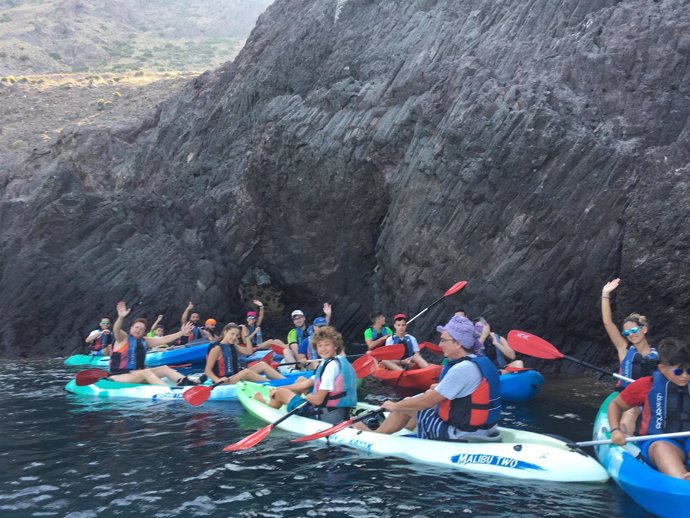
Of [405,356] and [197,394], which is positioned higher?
[405,356]

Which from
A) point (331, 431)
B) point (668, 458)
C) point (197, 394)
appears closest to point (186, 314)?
point (197, 394)

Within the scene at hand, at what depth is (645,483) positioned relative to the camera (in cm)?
585

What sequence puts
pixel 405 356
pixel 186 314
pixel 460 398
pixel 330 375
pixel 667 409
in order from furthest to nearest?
pixel 186 314, pixel 405 356, pixel 330 375, pixel 460 398, pixel 667 409

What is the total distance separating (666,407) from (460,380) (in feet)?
5.78

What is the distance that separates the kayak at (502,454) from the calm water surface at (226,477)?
0.11 m

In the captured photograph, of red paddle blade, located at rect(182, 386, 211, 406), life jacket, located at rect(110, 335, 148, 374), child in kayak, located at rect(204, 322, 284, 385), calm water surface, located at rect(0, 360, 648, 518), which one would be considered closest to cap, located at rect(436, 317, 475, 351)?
calm water surface, located at rect(0, 360, 648, 518)

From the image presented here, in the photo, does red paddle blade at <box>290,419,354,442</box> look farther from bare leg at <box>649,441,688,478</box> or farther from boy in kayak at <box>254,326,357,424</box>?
bare leg at <box>649,441,688,478</box>

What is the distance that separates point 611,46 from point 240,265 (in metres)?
12.2

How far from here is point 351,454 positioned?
7.82 meters

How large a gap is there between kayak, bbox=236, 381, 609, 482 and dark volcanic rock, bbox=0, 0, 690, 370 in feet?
23.7

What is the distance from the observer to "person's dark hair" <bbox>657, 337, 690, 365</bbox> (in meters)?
5.77

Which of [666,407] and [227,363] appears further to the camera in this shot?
[227,363]

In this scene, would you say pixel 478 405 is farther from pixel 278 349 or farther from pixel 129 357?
pixel 278 349

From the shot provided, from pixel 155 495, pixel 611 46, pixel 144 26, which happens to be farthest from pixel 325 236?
pixel 144 26
